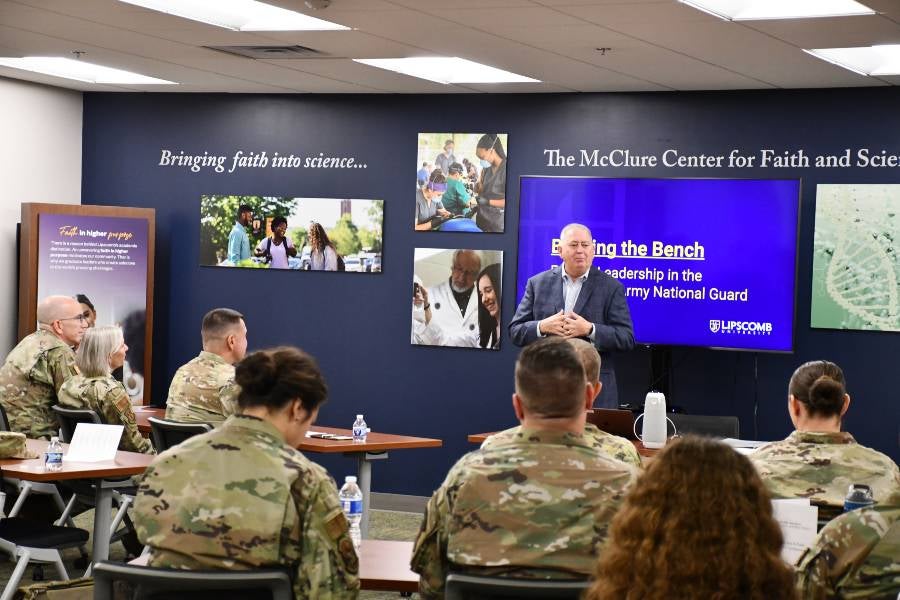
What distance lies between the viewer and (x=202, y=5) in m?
6.75

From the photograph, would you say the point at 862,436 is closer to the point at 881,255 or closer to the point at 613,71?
the point at 881,255

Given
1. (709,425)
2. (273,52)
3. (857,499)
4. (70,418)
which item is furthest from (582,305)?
(857,499)

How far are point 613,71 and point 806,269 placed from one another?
73.1 inches

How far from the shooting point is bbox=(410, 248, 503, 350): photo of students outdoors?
30.0ft

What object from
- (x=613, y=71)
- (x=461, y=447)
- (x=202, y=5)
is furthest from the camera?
(x=461, y=447)

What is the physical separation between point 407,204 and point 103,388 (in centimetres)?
343

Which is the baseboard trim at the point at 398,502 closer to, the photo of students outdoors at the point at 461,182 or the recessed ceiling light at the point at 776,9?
the photo of students outdoors at the point at 461,182

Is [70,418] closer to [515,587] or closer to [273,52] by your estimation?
[273,52]

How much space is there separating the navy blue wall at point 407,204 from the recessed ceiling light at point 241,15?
250 centimetres

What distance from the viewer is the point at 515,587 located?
2.82 meters

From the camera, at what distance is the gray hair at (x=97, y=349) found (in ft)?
Answer: 21.7

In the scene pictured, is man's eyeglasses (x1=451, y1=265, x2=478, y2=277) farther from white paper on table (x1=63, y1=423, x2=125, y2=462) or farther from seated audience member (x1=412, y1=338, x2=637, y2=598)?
seated audience member (x1=412, y1=338, x2=637, y2=598)

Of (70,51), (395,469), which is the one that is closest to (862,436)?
(395,469)

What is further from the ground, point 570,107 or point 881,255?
point 570,107
